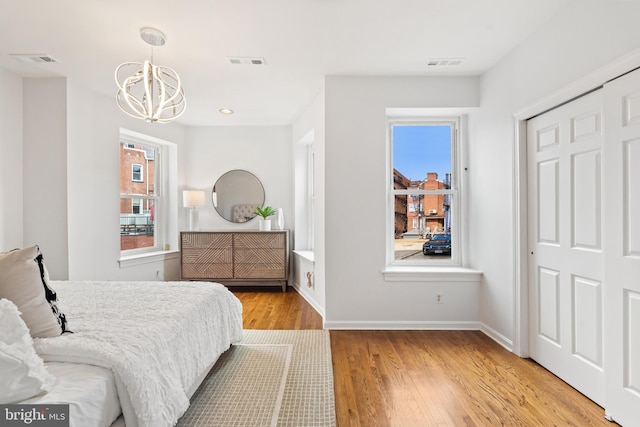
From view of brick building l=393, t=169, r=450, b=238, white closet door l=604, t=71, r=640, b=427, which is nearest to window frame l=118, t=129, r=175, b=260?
view of brick building l=393, t=169, r=450, b=238

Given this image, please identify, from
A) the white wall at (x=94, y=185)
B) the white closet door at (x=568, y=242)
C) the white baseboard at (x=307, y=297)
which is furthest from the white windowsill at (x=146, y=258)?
the white closet door at (x=568, y=242)

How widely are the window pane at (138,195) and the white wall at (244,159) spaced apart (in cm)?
49

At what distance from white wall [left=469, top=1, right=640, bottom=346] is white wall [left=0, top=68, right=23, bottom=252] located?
14.6ft

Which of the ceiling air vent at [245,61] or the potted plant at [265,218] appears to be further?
the potted plant at [265,218]

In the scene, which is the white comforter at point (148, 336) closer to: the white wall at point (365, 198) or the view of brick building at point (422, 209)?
the white wall at point (365, 198)

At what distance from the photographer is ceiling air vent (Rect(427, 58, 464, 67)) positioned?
114 inches

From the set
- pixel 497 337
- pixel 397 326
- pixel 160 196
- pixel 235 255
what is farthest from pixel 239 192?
pixel 497 337

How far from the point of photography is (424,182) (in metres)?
3.58

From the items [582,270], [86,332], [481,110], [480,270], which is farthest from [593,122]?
[86,332]

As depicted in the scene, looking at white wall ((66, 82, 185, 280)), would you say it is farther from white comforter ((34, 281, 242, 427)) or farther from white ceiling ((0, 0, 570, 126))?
white comforter ((34, 281, 242, 427))

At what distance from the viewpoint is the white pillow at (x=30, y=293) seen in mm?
1427

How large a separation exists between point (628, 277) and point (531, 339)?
110 centimetres

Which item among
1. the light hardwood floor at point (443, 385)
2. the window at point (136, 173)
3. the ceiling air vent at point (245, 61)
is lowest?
the light hardwood floor at point (443, 385)

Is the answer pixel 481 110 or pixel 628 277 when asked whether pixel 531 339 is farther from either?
pixel 481 110
